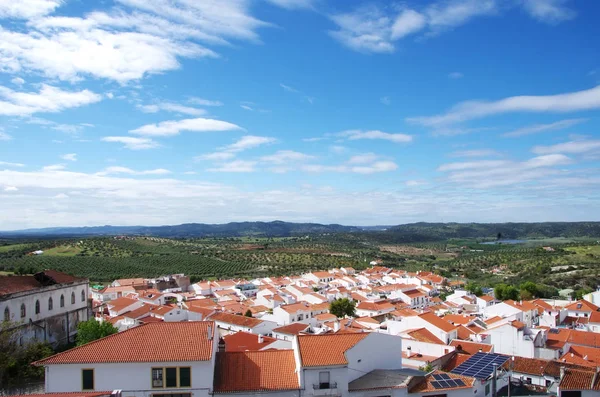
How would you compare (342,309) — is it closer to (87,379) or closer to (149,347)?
(149,347)

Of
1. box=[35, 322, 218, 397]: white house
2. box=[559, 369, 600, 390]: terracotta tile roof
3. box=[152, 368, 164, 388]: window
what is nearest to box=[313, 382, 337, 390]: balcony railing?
box=[35, 322, 218, 397]: white house

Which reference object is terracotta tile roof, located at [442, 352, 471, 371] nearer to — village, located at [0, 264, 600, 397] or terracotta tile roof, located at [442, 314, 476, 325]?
village, located at [0, 264, 600, 397]

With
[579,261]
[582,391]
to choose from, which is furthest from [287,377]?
[579,261]

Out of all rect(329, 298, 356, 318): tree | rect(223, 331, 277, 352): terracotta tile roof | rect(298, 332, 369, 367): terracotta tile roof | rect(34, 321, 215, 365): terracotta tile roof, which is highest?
rect(34, 321, 215, 365): terracotta tile roof

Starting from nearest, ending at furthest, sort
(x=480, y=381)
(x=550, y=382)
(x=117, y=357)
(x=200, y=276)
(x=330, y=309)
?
(x=117, y=357)
(x=480, y=381)
(x=550, y=382)
(x=330, y=309)
(x=200, y=276)

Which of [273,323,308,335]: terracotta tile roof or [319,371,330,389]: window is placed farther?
[273,323,308,335]: terracotta tile roof

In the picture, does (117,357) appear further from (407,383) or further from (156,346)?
(407,383)
